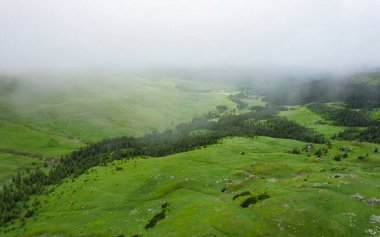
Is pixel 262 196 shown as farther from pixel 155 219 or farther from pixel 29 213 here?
pixel 29 213

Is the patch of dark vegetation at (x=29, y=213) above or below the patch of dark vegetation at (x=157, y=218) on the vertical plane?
below

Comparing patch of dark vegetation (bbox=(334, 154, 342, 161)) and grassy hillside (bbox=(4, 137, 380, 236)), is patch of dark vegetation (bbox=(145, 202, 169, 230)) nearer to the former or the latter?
grassy hillside (bbox=(4, 137, 380, 236))

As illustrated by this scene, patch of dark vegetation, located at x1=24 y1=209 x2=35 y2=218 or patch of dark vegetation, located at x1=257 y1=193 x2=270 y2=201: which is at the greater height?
patch of dark vegetation, located at x1=257 y1=193 x2=270 y2=201

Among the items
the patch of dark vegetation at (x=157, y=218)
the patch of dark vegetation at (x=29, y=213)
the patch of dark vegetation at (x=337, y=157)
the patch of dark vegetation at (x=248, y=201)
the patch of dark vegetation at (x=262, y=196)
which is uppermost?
the patch of dark vegetation at (x=262, y=196)

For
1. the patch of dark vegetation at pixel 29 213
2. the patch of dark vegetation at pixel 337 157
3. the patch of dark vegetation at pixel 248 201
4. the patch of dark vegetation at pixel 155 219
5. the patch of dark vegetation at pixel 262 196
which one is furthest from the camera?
the patch of dark vegetation at pixel 337 157

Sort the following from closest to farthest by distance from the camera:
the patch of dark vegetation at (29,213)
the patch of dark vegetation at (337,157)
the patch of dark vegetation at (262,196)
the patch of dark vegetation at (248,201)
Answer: the patch of dark vegetation at (248,201) → the patch of dark vegetation at (262,196) → the patch of dark vegetation at (29,213) → the patch of dark vegetation at (337,157)

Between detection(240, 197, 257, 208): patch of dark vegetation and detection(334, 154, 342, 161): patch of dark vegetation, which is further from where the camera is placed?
detection(334, 154, 342, 161): patch of dark vegetation

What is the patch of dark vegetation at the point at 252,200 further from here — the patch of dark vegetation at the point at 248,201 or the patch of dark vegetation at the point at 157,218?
the patch of dark vegetation at the point at 157,218

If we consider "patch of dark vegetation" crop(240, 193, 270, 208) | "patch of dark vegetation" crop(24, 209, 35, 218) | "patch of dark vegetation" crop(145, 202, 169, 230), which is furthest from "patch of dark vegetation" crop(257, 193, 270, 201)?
"patch of dark vegetation" crop(24, 209, 35, 218)

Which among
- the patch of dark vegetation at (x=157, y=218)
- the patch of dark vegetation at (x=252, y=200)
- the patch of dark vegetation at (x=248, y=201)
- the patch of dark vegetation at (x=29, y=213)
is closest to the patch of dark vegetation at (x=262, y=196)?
the patch of dark vegetation at (x=252, y=200)

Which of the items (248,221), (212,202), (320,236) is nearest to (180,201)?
(212,202)
